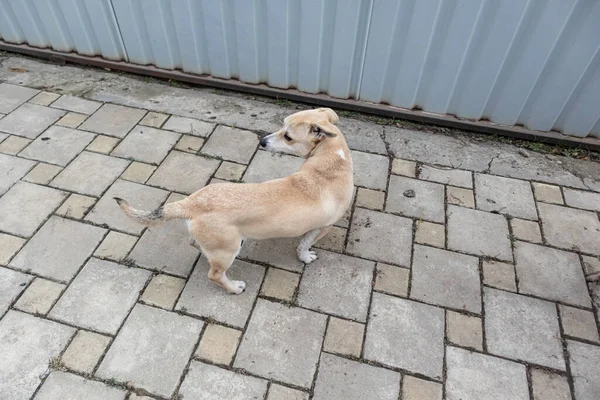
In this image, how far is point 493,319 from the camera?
124 inches

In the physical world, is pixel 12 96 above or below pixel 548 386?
above

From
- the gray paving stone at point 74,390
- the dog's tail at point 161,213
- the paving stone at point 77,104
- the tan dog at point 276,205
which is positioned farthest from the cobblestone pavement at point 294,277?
the dog's tail at point 161,213

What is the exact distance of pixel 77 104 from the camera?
16.5 ft

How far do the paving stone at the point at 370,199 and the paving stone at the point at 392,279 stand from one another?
738 mm

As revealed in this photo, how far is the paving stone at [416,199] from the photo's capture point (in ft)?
13.0

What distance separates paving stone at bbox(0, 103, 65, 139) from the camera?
4.61m

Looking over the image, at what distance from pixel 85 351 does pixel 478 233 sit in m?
3.49

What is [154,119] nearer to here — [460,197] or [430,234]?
[430,234]

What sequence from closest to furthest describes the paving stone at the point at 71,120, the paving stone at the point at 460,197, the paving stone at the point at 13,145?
the paving stone at the point at 460,197 → the paving stone at the point at 13,145 → the paving stone at the point at 71,120

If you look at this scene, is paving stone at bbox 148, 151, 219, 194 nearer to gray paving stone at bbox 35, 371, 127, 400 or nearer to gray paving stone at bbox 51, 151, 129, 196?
gray paving stone at bbox 51, 151, 129, 196

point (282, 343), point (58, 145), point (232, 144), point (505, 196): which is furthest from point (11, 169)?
point (505, 196)

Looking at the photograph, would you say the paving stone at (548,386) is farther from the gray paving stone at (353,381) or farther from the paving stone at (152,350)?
the paving stone at (152,350)

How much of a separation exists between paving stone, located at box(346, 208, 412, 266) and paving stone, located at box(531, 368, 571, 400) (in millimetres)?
1227

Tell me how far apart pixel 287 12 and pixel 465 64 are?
2.12m
